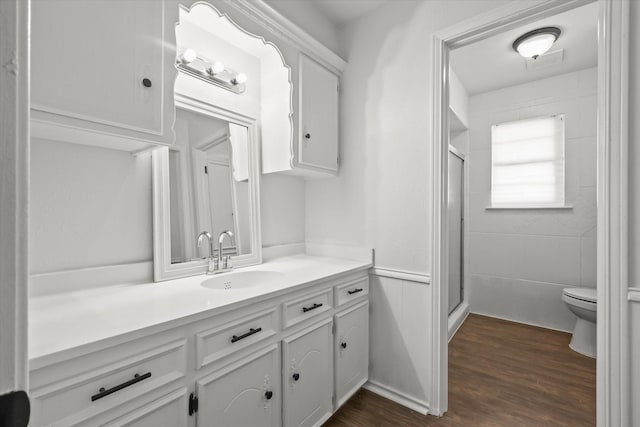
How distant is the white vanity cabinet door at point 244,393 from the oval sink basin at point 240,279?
0.41 m

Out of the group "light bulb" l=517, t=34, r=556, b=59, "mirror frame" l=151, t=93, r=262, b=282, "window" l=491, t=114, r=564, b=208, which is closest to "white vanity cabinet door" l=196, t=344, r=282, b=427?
"mirror frame" l=151, t=93, r=262, b=282

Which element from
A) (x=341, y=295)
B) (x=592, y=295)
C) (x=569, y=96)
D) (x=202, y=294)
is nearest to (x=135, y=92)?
(x=202, y=294)

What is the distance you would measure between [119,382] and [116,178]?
90 cm

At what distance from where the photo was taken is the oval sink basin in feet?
5.26

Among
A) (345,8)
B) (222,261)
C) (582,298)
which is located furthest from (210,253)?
(582,298)

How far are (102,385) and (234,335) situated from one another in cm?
43

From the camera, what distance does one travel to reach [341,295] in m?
1.77

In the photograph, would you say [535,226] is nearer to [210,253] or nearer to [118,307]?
[210,253]

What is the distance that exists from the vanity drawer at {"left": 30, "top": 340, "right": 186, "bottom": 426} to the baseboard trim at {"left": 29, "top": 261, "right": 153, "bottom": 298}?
0.58 meters

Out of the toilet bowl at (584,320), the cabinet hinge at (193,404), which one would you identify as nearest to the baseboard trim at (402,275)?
the cabinet hinge at (193,404)

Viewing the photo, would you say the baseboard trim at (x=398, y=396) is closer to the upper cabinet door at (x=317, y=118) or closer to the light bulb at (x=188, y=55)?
the upper cabinet door at (x=317, y=118)

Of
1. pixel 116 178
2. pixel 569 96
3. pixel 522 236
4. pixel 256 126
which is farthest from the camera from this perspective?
pixel 522 236

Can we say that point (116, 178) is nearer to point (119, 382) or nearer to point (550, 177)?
point (119, 382)

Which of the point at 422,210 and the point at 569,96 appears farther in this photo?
the point at 569,96
